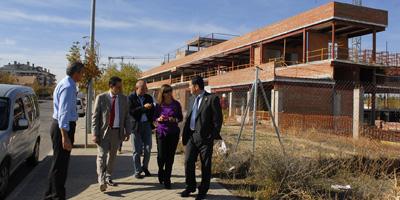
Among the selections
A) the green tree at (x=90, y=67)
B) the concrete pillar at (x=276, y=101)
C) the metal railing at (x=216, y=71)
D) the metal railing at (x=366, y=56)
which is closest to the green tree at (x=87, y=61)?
the green tree at (x=90, y=67)

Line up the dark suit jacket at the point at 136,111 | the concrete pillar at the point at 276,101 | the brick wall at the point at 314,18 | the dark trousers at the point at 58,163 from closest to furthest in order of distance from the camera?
1. the dark trousers at the point at 58,163
2. the dark suit jacket at the point at 136,111
3. the concrete pillar at the point at 276,101
4. the brick wall at the point at 314,18

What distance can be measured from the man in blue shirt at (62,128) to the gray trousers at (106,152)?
115 cm

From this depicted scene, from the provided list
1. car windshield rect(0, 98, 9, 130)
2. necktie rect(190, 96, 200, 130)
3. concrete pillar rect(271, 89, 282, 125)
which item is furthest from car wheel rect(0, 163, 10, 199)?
concrete pillar rect(271, 89, 282, 125)

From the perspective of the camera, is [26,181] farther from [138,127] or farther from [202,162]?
[202,162]

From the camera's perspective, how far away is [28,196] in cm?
699

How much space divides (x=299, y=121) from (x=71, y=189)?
1876 cm

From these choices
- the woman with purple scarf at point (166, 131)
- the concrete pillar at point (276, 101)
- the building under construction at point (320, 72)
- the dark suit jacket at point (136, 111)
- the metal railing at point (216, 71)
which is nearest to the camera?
the woman with purple scarf at point (166, 131)

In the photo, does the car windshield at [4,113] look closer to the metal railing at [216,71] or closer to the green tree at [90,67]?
the green tree at [90,67]

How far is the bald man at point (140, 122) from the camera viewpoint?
326 inches

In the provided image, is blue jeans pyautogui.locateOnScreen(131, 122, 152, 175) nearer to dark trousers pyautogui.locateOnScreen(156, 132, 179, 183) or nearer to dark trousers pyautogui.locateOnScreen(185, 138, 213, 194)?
dark trousers pyautogui.locateOnScreen(156, 132, 179, 183)

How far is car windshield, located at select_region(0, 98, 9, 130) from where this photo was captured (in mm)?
7382

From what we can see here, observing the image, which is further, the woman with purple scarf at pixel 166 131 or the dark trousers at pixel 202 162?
the woman with purple scarf at pixel 166 131

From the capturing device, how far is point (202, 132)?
6.83m

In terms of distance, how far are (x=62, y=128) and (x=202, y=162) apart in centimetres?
216
